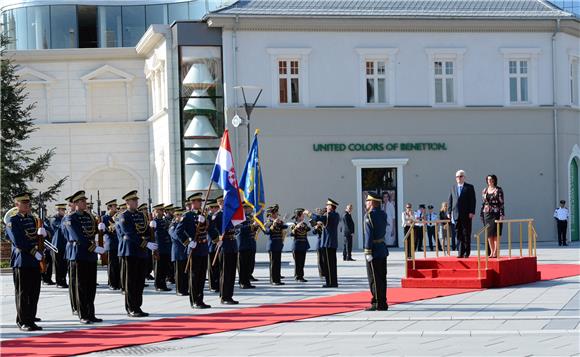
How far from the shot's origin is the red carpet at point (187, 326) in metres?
15.5

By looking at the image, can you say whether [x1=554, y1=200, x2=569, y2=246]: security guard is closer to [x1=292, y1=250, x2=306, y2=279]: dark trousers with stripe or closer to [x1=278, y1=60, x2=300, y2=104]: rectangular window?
[x1=278, y1=60, x2=300, y2=104]: rectangular window

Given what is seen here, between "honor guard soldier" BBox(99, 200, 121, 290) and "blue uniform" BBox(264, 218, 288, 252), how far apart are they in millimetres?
3342

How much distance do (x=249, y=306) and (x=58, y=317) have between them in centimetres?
322

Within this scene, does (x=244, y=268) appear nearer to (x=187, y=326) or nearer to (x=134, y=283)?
(x=134, y=283)

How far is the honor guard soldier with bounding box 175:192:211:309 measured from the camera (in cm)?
2022

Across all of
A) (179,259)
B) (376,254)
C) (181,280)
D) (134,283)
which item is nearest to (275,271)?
(181,280)

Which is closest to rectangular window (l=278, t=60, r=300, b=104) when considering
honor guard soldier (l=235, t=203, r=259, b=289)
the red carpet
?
honor guard soldier (l=235, t=203, r=259, b=289)

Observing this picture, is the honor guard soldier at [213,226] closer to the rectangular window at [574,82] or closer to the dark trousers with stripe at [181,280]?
the dark trousers with stripe at [181,280]

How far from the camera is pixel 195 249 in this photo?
67.5 feet

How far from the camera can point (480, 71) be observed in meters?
42.4

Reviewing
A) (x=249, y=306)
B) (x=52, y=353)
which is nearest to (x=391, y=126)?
(x=249, y=306)

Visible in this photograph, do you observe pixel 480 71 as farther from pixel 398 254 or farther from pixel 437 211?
pixel 398 254

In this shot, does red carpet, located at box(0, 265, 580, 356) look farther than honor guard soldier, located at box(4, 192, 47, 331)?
No

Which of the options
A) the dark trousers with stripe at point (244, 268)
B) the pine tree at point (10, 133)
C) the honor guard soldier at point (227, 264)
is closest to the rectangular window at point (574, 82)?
the pine tree at point (10, 133)
